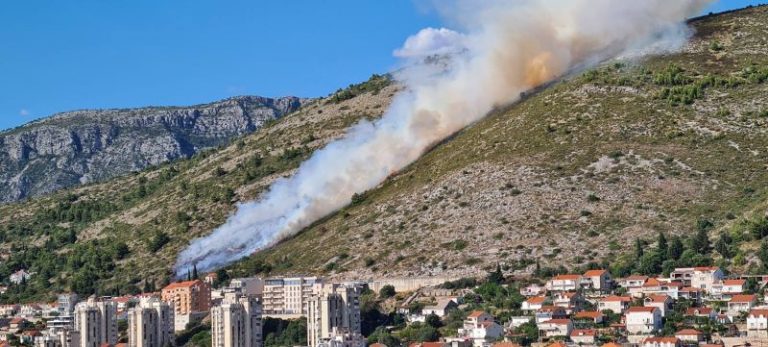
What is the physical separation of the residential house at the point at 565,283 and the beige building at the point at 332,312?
13.4 metres

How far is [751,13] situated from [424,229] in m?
55.7

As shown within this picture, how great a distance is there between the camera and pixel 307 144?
195 m

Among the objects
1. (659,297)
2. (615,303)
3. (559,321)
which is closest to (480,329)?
(559,321)

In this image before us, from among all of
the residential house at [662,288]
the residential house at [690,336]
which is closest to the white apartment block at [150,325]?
the residential house at [662,288]

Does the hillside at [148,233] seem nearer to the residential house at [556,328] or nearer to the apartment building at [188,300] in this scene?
the apartment building at [188,300]

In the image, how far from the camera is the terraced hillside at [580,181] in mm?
141500

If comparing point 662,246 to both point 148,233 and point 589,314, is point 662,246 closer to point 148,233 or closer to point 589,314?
point 589,314

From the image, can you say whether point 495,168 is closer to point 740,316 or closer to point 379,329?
point 379,329

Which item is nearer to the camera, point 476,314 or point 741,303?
point 741,303

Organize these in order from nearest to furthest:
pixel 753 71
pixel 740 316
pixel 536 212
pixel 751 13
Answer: pixel 740 316 → pixel 536 212 → pixel 753 71 → pixel 751 13

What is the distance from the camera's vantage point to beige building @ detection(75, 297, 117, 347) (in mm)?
140000

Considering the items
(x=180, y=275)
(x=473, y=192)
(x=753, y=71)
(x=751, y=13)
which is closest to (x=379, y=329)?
(x=473, y=192)

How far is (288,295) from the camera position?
139 m

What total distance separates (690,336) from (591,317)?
11.3 metres
